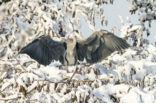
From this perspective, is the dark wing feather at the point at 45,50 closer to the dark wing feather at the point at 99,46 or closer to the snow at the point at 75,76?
the snow at the point at 75,76

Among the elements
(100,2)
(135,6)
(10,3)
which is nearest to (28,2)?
(10,3)

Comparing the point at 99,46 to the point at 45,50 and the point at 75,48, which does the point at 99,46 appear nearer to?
the point at 75,48

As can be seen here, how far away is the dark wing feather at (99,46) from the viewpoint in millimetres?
5715

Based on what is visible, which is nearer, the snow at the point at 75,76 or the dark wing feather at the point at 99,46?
the snow at the point at 75,76

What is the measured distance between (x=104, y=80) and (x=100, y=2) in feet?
13.2

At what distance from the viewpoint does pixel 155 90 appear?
4012mm

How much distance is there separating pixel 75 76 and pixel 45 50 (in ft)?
4.87

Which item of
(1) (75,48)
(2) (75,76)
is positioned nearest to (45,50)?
(1) (75,48)

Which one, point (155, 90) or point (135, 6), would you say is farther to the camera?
point (135, 6)

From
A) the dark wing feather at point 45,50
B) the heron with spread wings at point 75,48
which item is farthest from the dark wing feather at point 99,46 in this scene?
the dark wing feather at point 45,50

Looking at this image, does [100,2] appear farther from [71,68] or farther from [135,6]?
[71,68]

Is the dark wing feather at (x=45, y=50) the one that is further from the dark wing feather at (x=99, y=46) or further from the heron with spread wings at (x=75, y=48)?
the dark wing feather at (x=99, y=46)

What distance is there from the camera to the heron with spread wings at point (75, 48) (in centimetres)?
571

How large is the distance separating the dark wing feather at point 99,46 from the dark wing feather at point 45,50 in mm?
294
